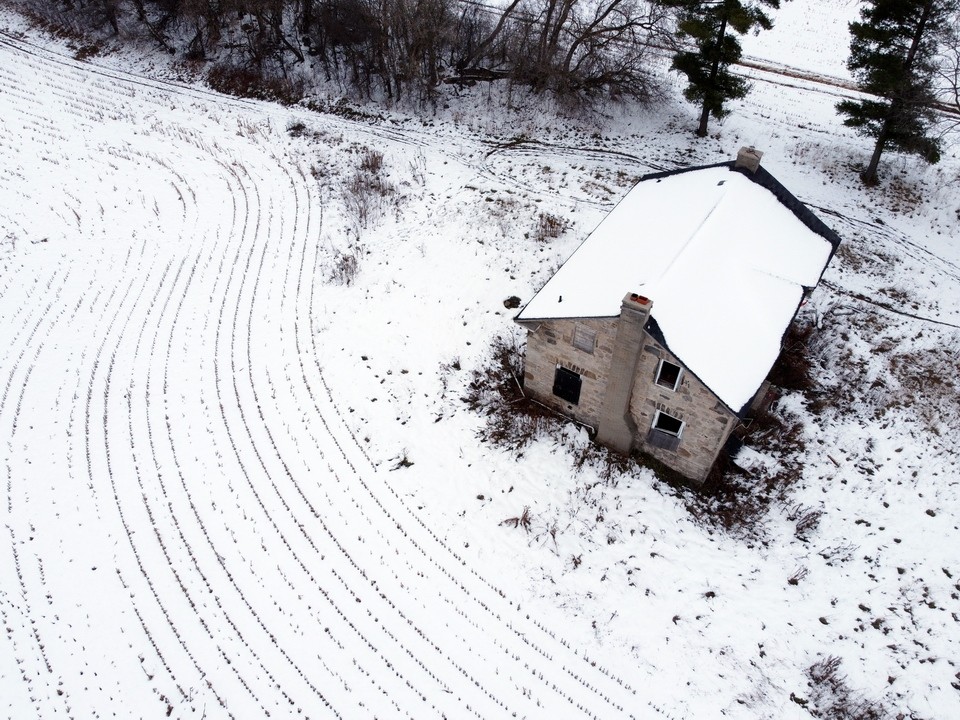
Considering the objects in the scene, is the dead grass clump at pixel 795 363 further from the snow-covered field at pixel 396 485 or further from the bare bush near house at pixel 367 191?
the bare bush near house at pixel 367 191

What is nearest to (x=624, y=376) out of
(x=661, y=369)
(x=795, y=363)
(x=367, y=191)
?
(x=661, y=369)

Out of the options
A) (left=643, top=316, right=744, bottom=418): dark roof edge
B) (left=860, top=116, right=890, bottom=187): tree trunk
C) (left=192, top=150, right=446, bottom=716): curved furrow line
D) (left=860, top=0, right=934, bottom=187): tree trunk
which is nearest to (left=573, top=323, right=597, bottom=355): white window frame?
(left=643, top=316, right=744, bottom=418): dark roof edge

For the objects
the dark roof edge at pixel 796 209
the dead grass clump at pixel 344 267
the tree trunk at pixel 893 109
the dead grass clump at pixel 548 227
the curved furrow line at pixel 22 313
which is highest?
the tree trunk at pixel 893 109

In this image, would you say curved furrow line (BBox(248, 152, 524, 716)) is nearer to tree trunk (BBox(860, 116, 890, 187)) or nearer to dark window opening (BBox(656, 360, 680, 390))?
dark window opening (BBox(656, 360, 680, 390))

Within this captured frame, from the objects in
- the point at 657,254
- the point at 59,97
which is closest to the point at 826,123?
the point at 657,254

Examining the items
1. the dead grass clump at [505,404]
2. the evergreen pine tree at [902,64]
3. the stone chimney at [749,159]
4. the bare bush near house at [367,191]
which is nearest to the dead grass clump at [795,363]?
the stone chimney at [749,159]

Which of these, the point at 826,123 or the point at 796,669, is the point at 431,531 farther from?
the point at 826,123

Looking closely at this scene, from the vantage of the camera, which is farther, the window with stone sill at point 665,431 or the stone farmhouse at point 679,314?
the window with stone sill at point 665,431
